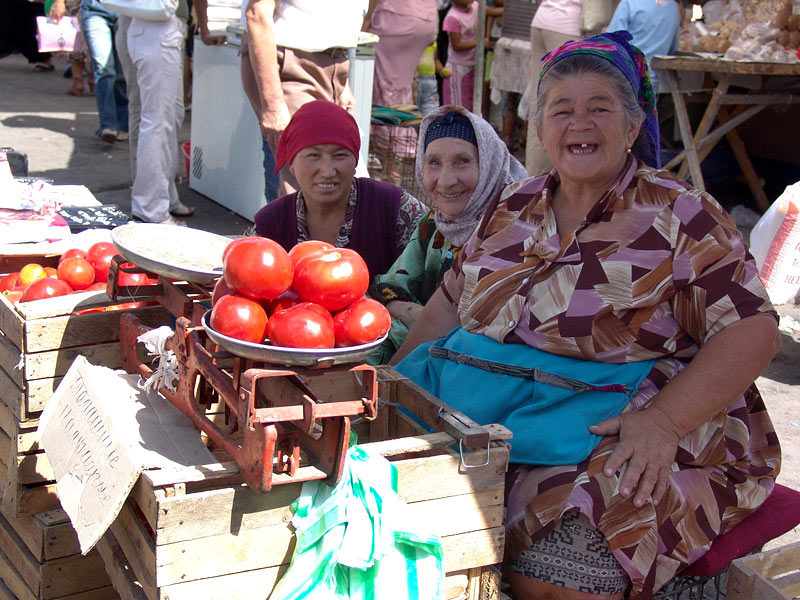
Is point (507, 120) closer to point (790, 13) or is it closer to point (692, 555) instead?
point (790, 13)

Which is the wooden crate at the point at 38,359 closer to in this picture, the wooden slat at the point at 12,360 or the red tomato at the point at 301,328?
the wooden slat at the point at 12,360

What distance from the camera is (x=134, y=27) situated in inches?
216

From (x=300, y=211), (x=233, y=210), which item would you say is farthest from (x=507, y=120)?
(x=300, y=211)

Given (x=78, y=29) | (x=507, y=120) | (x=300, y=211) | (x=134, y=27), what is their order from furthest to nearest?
(x=78, y=29) → (x=507, y=120) → (x=134, y=27) → (x=300, y=211)

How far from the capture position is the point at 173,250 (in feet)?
7.68

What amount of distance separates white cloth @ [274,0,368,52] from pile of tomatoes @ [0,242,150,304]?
5.80ft

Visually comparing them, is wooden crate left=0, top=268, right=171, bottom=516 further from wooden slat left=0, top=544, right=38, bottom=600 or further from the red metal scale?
the red metal scale

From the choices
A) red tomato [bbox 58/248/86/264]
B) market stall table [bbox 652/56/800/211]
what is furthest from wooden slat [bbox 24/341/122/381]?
market stall table [bbox 652/56/800/211]

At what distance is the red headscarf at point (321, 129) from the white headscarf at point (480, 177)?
33cm

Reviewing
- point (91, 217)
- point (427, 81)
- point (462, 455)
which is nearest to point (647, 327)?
point (462, 455)

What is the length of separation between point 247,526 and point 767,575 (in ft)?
4.27

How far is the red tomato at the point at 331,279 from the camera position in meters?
1.61

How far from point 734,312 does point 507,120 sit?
806 cm

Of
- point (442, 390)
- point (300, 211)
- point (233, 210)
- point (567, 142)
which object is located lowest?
point (233, 210)
